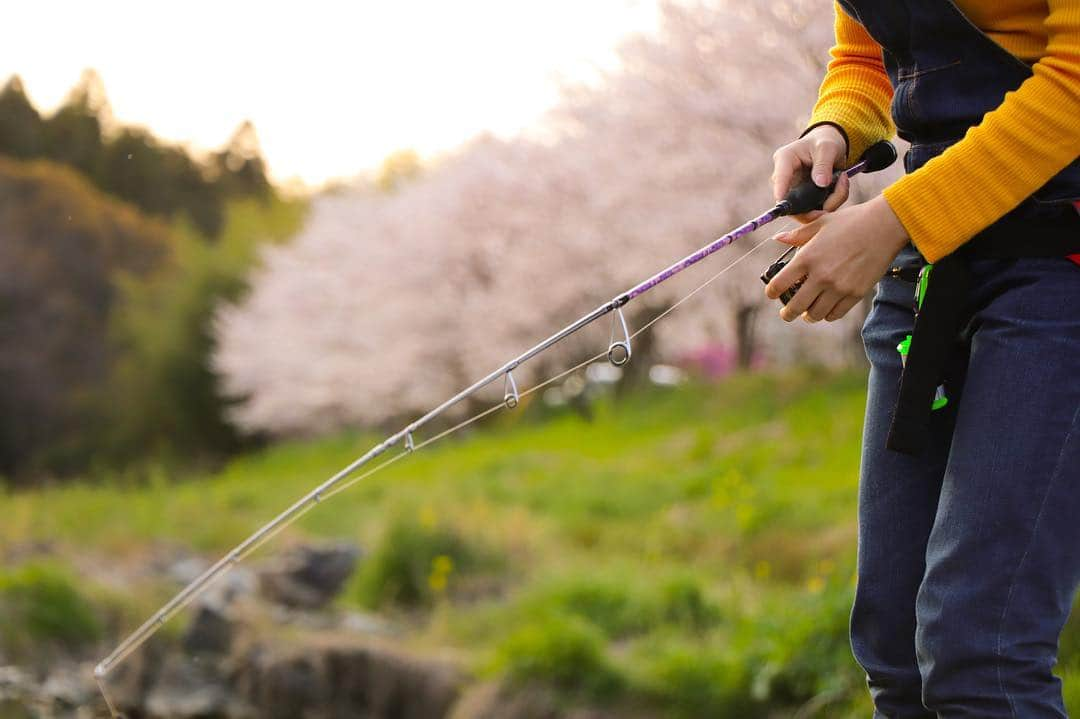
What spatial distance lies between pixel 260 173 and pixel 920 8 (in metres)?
29.9

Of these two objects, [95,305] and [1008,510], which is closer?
[1008,510]

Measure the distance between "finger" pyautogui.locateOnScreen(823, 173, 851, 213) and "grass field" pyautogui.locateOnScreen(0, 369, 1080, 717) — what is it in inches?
61.4

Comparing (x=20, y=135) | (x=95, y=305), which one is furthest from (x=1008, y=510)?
(x=95, y=305)

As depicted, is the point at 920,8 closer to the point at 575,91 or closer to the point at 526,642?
the point at 526,642

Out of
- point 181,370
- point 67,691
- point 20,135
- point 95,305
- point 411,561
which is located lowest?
point 411,561

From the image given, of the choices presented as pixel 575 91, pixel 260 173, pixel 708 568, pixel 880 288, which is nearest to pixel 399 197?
pixel 575 91

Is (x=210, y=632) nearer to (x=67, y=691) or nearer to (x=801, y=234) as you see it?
(x=67, y=691)

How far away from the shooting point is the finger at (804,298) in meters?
1.32

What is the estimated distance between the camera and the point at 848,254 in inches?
51.1

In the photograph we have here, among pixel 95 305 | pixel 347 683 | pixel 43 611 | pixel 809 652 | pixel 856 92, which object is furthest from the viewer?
pixel 95 305

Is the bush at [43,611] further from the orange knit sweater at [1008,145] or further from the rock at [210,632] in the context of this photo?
the orange knit sweater at [1008,145]

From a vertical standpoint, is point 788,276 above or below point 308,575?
above

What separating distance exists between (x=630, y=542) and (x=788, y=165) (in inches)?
209

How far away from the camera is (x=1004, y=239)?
1.29m
